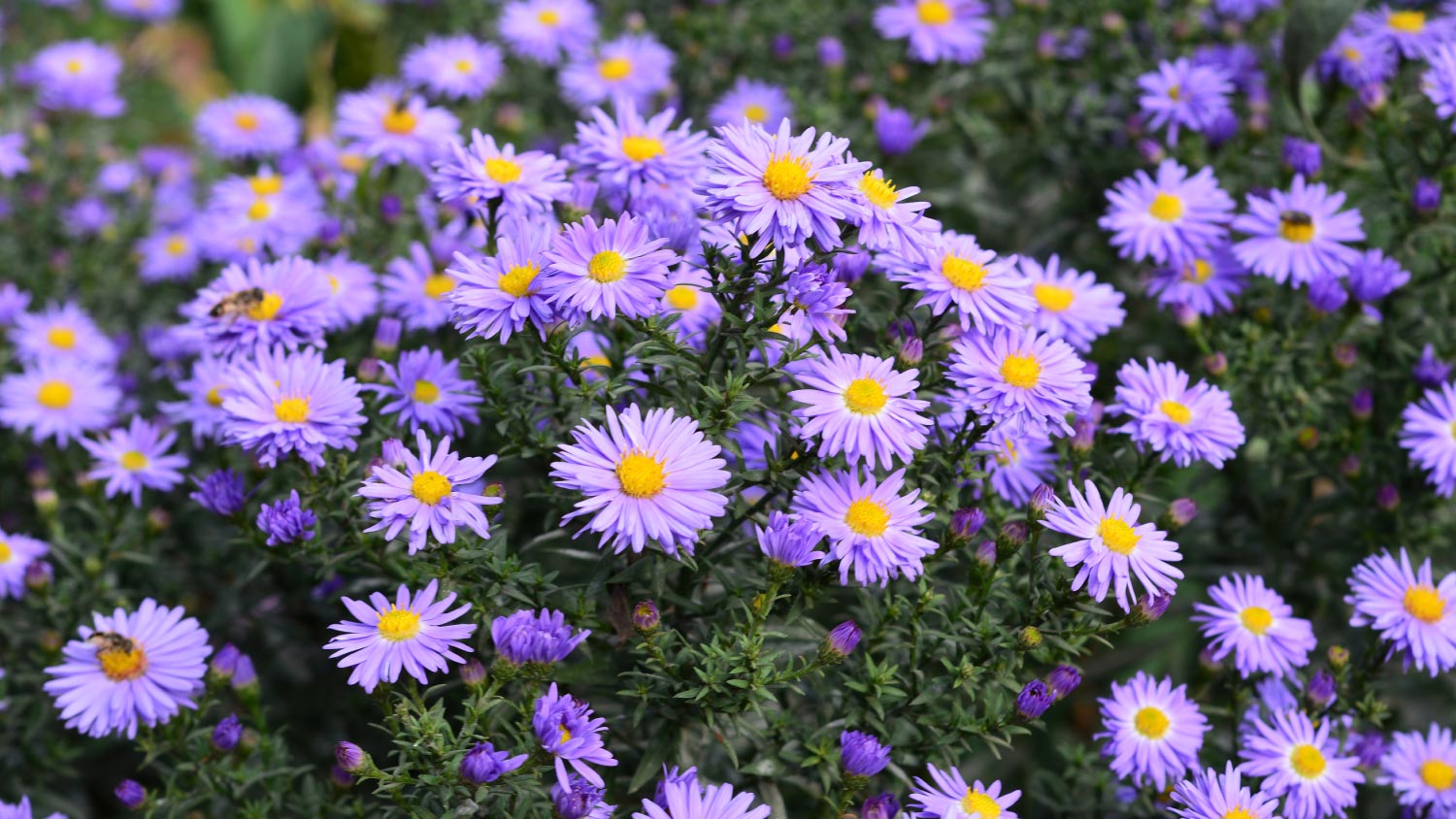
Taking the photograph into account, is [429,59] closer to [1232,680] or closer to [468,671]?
[468,671]

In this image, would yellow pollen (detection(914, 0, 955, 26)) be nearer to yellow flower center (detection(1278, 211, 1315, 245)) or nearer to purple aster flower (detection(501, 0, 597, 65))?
purple aster flower (detection(501, 0, 597, 65))

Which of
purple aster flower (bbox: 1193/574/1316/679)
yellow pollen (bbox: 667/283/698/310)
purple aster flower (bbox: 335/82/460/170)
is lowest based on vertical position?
purple aster flower (bbox: 1193/574/1316/679)

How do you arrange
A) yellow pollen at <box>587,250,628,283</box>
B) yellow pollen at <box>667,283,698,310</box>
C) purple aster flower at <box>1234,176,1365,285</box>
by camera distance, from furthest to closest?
purple aster flower at <box>1234,176,1365,285</box>, yellow pollen at <box>667,283,698,310</box>, yellow pollen at <box>587,250,628,283</box>

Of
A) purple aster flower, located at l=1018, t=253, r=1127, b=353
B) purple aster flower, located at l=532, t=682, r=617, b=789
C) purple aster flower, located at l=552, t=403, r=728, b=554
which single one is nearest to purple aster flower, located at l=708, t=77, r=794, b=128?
purple aster flower, located at l=1018, t=253, r=1127, b=353

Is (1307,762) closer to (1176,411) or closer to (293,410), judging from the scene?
(1176,411)

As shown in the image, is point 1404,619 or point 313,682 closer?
point 1404,619

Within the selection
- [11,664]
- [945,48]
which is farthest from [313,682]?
[945,48]

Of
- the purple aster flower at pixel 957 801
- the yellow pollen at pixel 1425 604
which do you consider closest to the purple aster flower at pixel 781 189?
the purple aster flower at pixel 957 801
